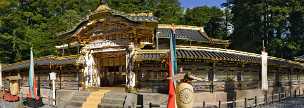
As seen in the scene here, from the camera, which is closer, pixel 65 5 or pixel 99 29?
pixel 99 29

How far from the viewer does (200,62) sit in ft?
73.5

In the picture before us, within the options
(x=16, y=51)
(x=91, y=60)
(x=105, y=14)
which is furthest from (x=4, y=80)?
(x=105, y=14)

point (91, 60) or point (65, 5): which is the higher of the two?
point (65, 5)

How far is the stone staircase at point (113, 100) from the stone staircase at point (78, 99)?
64.9 inches

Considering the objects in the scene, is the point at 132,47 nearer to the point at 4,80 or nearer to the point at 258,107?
the point at 258,107

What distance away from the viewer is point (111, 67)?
100 ft

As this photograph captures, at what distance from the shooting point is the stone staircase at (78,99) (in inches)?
971

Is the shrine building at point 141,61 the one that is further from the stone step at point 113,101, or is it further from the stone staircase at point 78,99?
the stone staircase at point 78,99

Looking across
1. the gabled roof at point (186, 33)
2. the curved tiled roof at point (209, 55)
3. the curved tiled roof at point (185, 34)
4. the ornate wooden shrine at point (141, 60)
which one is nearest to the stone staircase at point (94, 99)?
the ornate wooden shrine at point (141, 60)

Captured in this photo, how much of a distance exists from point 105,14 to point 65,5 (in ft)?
108

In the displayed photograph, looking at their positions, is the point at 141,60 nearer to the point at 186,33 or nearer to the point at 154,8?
the point at 186,33

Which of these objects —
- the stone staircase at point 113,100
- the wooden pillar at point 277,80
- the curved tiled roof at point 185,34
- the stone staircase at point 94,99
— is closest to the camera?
the stone staircase at point 113,100

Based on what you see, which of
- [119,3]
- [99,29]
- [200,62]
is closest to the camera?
[200,62]

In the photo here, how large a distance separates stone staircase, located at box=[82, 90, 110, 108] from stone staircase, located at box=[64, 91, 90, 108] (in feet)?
1.15
